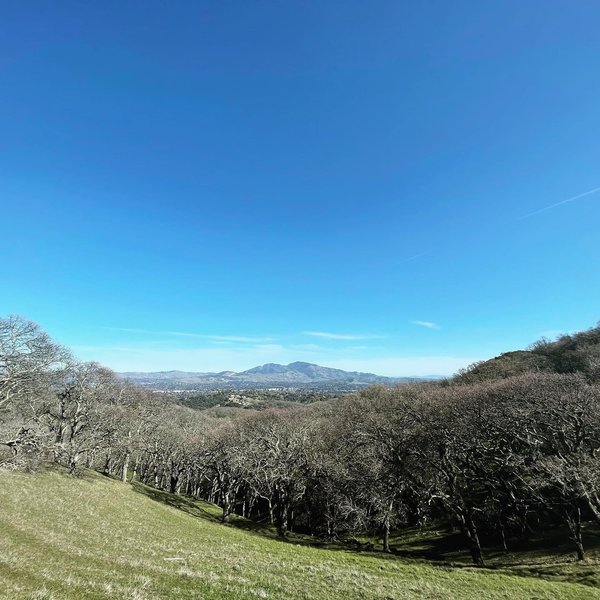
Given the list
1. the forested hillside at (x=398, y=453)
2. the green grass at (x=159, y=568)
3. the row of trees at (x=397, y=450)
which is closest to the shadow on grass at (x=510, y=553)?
the forested hillside at (x=398, y=453)

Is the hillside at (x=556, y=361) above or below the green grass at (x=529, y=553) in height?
above

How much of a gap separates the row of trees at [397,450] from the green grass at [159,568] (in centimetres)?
602

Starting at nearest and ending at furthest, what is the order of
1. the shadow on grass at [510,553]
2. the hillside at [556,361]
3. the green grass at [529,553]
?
the green grass at [529,553]
the shadow on grass at [510,553]
the hillside at [556,361]

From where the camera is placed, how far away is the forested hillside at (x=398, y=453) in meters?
33.7

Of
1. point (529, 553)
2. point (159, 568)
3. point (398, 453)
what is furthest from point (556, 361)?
point (159, 568)

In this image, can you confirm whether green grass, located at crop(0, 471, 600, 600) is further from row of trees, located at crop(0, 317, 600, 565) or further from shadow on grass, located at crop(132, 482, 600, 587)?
row of trees, located at crop(0, 317, 600, 565)

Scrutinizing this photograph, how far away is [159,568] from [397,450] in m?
29.3

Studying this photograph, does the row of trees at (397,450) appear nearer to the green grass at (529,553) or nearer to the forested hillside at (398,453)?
the forested hillside at (398,453)

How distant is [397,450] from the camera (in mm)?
40062

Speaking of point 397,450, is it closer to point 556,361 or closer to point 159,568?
point 159,568

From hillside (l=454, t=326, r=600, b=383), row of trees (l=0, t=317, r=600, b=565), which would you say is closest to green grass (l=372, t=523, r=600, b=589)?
row of trees (l=0, t=317, r=600, b=565)

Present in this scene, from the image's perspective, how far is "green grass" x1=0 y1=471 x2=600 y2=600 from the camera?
1391 cm

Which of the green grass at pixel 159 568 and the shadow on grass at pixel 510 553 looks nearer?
the green grass at pixel 159 568

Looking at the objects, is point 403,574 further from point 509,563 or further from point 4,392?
point 4,392
